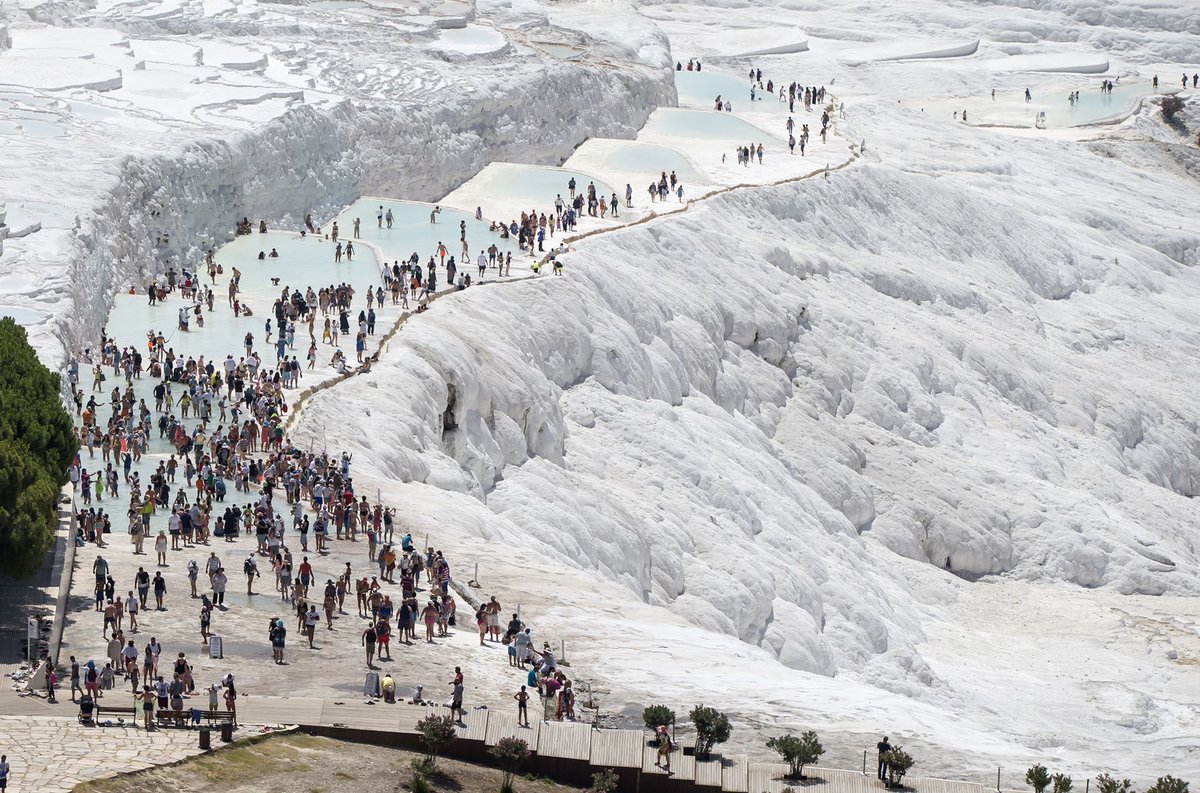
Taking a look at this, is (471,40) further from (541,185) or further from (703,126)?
(541,185)

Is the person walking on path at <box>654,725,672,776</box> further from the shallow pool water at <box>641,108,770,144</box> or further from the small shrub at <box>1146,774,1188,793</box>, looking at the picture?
the shallow pool water at <box>641,108,770,144</box>

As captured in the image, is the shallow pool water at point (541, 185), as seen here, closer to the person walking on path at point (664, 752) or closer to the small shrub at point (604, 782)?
the person walking on path at point (664, 752)

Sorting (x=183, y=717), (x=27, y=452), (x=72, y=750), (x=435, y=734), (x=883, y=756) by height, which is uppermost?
(x=27, y=452)

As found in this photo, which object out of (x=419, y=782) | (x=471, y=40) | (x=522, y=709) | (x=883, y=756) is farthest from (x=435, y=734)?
(x=471, y=40)

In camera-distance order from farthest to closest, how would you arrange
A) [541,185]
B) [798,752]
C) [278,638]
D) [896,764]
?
[541,185] < [278,638] < [896,764] < [798,752]

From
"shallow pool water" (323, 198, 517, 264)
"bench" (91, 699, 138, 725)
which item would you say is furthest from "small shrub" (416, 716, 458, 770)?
"shallow pool water" (323, 198, 517, 264)

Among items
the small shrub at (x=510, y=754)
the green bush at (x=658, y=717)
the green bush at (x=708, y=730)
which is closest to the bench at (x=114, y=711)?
the small shrub at (x=510, y=754)
